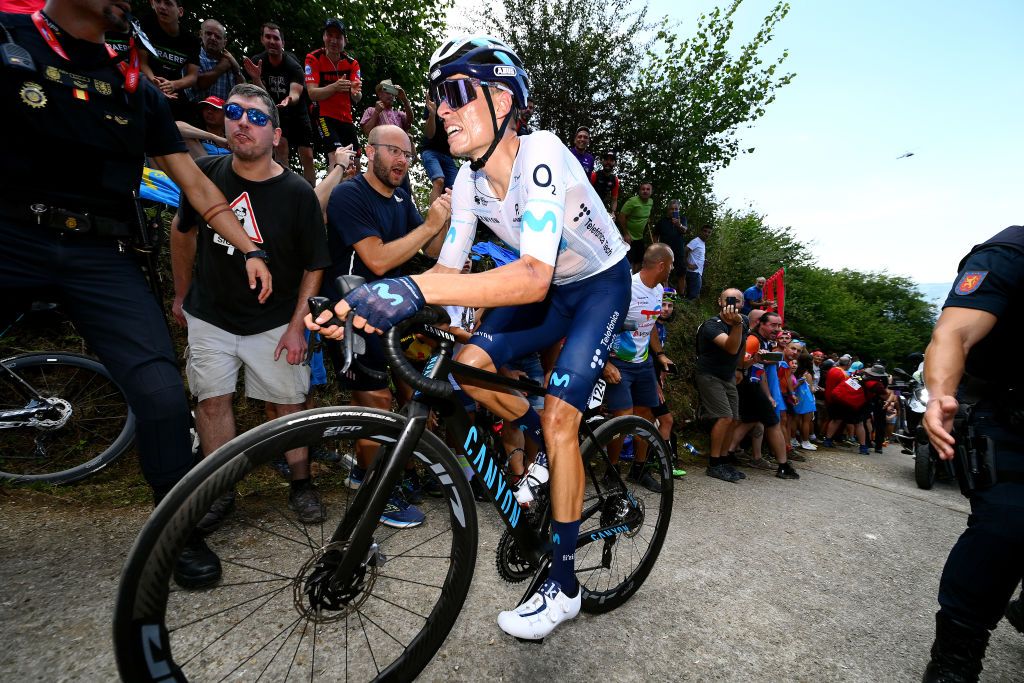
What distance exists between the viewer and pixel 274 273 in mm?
2953

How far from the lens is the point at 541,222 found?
1.78m

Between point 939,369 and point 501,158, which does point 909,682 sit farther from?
point 501,158

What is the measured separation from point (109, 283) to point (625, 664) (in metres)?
2.87

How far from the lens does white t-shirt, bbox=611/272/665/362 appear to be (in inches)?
203

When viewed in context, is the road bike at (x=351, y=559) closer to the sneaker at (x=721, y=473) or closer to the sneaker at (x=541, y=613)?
the sneaker at (x=541, y=613)

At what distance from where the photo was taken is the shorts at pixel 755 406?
674 cm

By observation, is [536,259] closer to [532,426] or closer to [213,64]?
[532,426]

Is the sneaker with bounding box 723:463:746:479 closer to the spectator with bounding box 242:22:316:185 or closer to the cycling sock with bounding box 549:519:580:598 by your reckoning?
the cycling sock with bounding box 549:519:580:598

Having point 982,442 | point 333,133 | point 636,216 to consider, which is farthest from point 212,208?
point 636,216

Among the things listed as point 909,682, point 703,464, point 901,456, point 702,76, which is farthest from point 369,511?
point 702,76

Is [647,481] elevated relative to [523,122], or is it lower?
lower

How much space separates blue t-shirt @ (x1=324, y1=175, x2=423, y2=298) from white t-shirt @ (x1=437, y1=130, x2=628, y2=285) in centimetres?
120

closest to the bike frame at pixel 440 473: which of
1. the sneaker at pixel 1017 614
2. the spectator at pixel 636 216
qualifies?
the sneaker at pixel 1017 614

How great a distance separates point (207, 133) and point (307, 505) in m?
4.24
